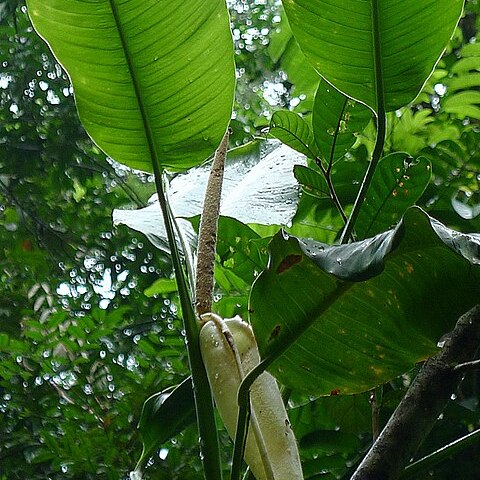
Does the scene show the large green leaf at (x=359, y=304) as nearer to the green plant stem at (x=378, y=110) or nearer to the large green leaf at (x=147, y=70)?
the green plant stem at (x=378, y=110)

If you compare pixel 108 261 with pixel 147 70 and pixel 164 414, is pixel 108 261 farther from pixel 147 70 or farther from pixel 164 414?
pixel 147 70

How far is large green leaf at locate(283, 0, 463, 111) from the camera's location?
61 centimetres

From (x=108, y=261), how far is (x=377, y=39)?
7.76 ft

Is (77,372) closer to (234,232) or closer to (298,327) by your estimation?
(234,232)

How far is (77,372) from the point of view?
1.84 m

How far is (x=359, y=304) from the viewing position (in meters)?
0.61

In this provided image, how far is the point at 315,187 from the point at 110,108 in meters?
0.40

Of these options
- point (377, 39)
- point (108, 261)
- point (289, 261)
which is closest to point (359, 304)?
point (289, 261)

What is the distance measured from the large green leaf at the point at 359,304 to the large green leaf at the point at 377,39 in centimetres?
16

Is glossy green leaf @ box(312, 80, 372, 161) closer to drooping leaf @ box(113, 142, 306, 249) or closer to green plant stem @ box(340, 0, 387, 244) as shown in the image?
drooping leaf @ box(113, 142, 306, 249)

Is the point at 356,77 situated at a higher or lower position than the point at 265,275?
higher

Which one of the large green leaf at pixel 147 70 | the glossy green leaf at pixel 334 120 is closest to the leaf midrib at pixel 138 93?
the large green leaf at pixel 147 70

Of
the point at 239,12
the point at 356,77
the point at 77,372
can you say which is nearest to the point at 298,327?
the point at 356,77

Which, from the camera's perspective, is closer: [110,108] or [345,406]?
[110,108]
